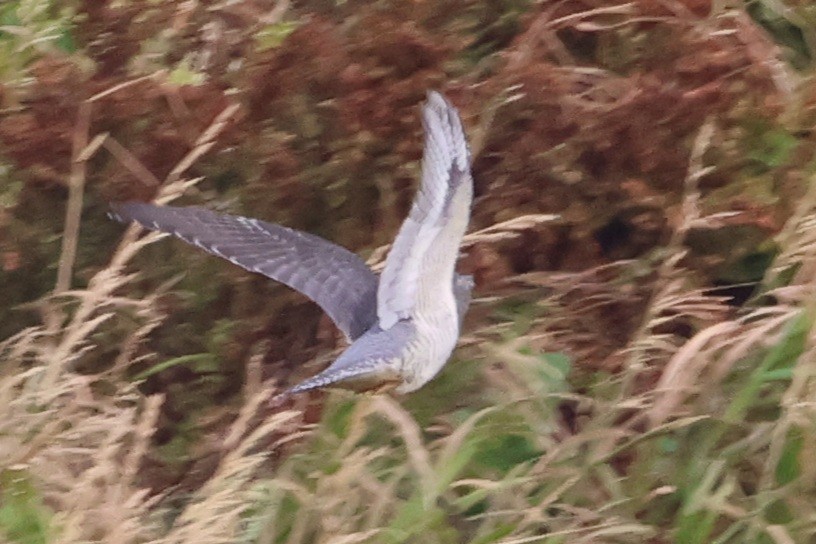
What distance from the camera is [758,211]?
9.62 ft

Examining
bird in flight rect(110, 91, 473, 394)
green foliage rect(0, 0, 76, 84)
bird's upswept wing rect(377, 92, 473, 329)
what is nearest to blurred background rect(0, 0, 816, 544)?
green foliage rect(0, 0, 76, 84)

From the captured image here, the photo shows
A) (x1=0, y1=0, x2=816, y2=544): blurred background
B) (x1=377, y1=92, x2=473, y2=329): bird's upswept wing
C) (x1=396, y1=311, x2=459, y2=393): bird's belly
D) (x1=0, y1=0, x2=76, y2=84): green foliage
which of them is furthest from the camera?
(x1=0, y1=0, x2=76, y2=84): green foliage

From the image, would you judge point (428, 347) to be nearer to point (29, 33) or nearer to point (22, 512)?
point (22, 512)

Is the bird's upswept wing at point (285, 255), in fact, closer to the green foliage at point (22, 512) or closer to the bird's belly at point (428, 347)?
the bird's belly at point (428, 347)

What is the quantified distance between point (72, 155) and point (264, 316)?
489 millimetres

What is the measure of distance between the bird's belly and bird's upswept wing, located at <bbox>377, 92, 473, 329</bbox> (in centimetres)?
4

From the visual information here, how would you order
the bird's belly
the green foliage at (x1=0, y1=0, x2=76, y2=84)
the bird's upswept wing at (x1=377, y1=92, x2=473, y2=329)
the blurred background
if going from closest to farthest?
the bird's upswept wing at (x1=377, y1=92, x2=473, y2=329)
the bird's belly
the blurred background
the green foliage at (x1=0, y1=0, x2=76, y2=84)

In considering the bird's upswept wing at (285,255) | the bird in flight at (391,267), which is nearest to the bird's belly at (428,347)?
the bird in flight at (391,267)

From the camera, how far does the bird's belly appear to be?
2.34m

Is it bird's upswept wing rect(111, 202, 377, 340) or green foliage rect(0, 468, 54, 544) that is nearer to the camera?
green foliage rect(0, 468, 54, 544)

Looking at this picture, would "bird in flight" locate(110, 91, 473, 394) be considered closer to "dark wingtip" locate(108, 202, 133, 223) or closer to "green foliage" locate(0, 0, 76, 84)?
"dark wingtip" locate(108, 202, 133, 223)

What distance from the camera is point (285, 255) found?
2602 mm

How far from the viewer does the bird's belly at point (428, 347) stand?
2.34 m

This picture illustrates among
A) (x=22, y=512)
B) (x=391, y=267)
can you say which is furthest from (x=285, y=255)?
(x=22, y=512)
